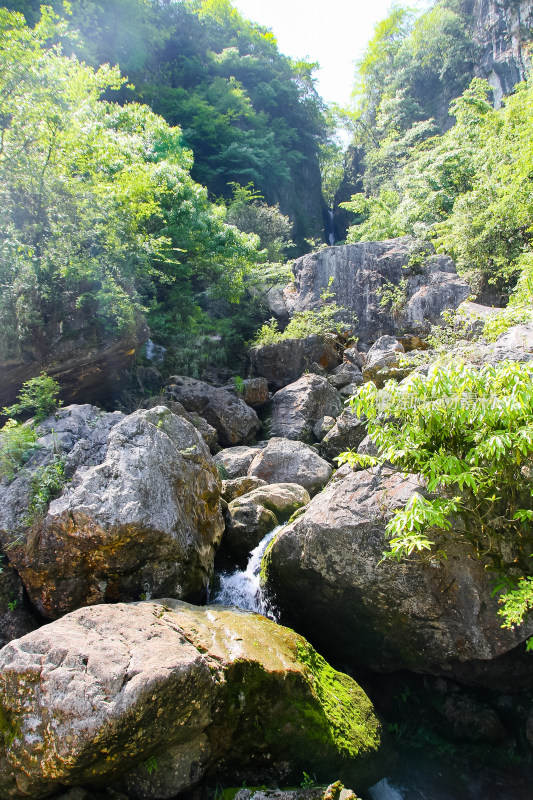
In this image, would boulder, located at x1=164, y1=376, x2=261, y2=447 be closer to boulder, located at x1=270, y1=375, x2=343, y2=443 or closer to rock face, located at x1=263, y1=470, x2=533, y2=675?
boulder, located at x1=270, y1=375, x2=343, y2=443

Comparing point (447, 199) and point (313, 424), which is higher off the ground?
point (447, 199)

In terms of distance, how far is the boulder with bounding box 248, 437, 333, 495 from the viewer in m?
10.4

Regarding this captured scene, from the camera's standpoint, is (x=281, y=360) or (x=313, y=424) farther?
(x=281, y=360)

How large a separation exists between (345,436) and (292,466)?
5.39 feet

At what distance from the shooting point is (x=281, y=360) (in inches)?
659

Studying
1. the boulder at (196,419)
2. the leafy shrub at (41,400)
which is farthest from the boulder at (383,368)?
the leafy shrub at (41,400)

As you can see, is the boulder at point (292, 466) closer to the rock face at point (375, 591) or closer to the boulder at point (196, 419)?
the boulder at point (196, 419)

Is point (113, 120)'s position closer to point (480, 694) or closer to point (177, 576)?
point (177, 576)

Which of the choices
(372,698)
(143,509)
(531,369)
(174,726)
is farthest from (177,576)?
(531,369)

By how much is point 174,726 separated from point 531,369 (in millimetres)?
4763

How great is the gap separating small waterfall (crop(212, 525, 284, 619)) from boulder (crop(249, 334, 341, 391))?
9121 millimetres

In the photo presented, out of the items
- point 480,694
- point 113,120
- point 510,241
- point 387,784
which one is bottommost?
point 387,784

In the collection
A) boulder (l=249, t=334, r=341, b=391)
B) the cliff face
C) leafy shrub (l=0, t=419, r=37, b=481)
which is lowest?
leafy shrub (l=0, t=419, r=37, b=481)

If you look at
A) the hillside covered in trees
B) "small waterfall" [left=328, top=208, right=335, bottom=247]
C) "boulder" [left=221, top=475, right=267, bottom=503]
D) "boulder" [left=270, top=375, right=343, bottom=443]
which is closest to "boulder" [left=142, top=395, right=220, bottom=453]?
the hillside covered in trees
